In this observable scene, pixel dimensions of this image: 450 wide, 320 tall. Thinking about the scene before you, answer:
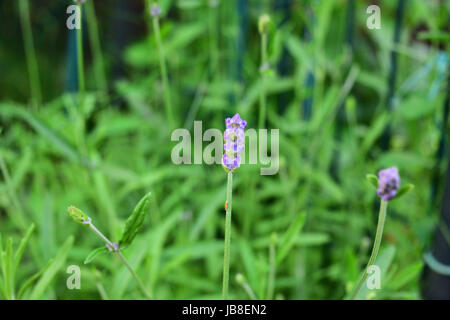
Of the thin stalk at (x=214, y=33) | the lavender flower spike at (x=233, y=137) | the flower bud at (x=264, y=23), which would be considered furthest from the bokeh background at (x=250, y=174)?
the lavender flower spike at (x=233, y=137)

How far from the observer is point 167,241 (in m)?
0.91

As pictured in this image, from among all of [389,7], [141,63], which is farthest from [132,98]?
[389,7]

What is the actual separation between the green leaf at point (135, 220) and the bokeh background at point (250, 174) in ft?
0.52

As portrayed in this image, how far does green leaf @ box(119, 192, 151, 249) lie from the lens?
42cm

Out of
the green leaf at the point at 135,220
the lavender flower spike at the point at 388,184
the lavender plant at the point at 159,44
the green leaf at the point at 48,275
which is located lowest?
the green leaf at the point at 48,275

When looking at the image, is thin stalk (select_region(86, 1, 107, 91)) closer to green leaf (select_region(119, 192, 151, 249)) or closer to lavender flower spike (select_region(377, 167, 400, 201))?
green leaf (select_region(119, 192, 151, 249))

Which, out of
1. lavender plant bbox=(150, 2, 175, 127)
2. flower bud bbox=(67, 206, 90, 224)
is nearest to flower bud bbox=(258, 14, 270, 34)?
lavender plant bbox=(150, 2, 175, 127)

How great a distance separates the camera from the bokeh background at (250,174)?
706mm

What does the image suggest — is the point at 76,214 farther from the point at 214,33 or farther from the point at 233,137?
the point at 214,33

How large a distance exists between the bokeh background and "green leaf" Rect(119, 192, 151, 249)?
16 centimetres

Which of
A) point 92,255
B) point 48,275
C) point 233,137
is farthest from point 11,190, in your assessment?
point 233,137

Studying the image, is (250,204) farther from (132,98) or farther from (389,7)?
(389,7)

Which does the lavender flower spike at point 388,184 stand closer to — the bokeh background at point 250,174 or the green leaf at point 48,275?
the bokeh background at point 250,174
